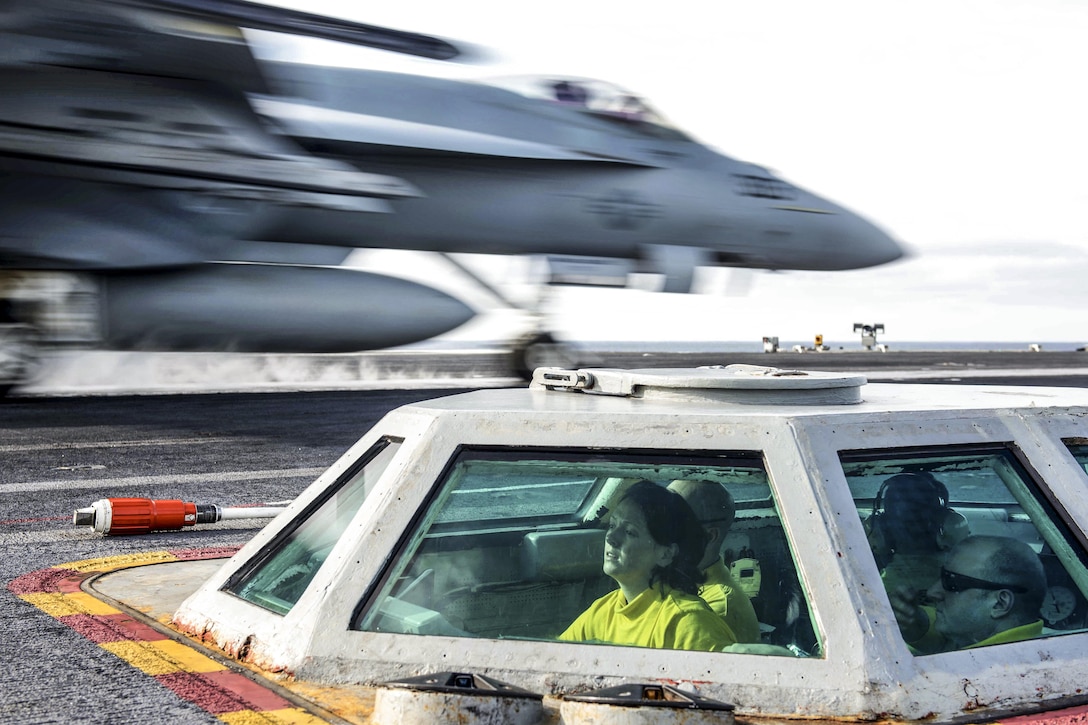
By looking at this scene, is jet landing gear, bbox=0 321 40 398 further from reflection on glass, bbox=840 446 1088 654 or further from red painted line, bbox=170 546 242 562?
reflection on glass, bbox=840 446 1088 654

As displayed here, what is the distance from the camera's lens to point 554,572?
3.95 meters

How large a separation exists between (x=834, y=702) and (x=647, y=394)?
1.33 meters

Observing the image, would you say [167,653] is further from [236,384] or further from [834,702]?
[236,384]

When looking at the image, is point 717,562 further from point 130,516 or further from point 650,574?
point 130,516

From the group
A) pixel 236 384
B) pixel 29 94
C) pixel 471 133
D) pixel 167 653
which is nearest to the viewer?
pixel 167 653

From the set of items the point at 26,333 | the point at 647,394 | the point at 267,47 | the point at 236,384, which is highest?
the point at 267,47

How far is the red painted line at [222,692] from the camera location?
10.2 ft

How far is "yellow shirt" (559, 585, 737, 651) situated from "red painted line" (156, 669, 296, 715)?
958 millimetres

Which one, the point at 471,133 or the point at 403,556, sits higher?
the point at 471,133

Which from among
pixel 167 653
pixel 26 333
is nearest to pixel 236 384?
pixel 26 333

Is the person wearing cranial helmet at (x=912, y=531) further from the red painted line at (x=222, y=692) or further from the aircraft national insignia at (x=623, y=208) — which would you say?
the aircraft national insignia at (x=623, y=208)

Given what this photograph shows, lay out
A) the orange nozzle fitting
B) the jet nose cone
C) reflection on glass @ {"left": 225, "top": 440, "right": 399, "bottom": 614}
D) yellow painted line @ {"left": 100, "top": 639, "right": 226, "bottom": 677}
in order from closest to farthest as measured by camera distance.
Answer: yellow painted line @ {"left": 100, "top": 639, "right": 226, "bottom": 677}
reflection on glass @ {"left": 225, "top": 440, "right": 399, "bottom": 614}
the orange nozzle fitting
the jet nose cone

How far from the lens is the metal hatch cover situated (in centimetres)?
368

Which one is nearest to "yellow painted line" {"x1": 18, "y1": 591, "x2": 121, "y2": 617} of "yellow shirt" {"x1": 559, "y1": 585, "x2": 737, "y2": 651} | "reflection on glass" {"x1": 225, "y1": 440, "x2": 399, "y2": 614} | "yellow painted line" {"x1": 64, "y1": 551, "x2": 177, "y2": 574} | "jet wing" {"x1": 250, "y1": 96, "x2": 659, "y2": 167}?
"yellow painted line" {"x1": 64, "y1": 551, "x2": 177, "y2": 574}
